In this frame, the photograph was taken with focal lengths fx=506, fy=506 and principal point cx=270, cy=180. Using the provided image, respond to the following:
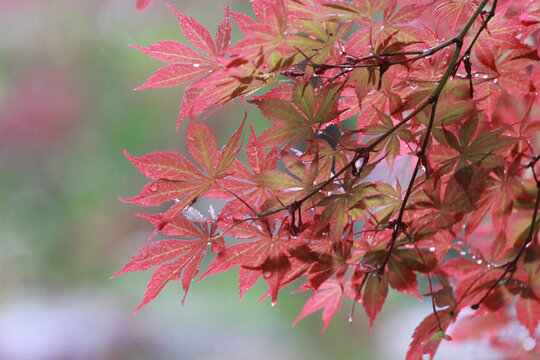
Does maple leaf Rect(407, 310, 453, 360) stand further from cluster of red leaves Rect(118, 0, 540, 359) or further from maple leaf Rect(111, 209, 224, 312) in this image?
maple leaf Rect(111, 209, 224, 312)

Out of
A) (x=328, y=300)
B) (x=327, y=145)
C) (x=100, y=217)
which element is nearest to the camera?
(x=327, y=145)

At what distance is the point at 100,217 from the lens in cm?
260

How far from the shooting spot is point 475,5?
395mm

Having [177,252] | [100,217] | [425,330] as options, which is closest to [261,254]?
[177,252]

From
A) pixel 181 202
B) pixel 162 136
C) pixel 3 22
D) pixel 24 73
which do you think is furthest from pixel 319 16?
pixel 3 22

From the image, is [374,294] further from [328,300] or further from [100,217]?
[100,217]

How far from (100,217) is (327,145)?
2.43 m

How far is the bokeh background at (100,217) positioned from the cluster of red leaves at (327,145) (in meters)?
2.15

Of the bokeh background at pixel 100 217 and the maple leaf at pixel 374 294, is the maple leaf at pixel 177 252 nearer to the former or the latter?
the maple leaf at pixel 374 294

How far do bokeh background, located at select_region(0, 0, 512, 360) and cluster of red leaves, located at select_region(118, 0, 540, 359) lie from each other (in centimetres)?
215

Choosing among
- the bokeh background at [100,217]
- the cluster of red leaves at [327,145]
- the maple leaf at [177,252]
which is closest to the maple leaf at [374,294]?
the cluster of red leaves at [327,145]

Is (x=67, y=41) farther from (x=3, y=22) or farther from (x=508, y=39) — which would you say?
(x=508, y=39)

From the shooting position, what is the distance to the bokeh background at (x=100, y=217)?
2490 mm

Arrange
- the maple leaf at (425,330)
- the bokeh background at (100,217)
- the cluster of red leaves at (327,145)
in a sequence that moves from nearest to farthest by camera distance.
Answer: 1. the cluster of red leaves at (327,145)
2. the maple leaf at (425,330)
3. the bokeh background at (100,217)
